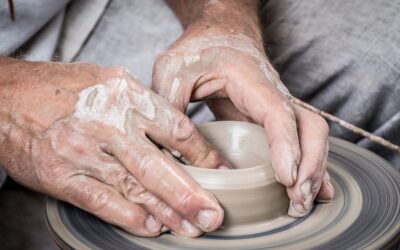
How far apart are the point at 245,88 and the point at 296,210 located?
0.23 m

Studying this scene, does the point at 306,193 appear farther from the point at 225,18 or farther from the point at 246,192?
the point at 225,18

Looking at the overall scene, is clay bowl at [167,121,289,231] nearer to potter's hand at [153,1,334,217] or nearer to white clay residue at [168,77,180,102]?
potter's hand at [153,1,334,217]

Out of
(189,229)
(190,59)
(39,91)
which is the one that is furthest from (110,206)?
(190,59)

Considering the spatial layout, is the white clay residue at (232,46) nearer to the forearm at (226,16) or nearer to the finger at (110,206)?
the forearm at (226,16)

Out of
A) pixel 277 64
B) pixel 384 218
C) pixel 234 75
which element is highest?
pixel 234 75

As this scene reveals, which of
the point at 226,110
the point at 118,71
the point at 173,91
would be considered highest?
the point at 118,71

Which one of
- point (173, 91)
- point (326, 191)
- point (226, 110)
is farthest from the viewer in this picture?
point (226, 110)

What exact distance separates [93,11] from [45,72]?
1.94ft

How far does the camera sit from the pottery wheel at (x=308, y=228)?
1.02 m

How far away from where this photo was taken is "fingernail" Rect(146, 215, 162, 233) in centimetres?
105

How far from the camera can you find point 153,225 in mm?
1054

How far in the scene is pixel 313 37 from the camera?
5.30ft

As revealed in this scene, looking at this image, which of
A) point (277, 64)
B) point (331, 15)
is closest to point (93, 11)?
point (277, 64)

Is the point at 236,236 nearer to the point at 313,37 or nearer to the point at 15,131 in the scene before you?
the point at 15,131
